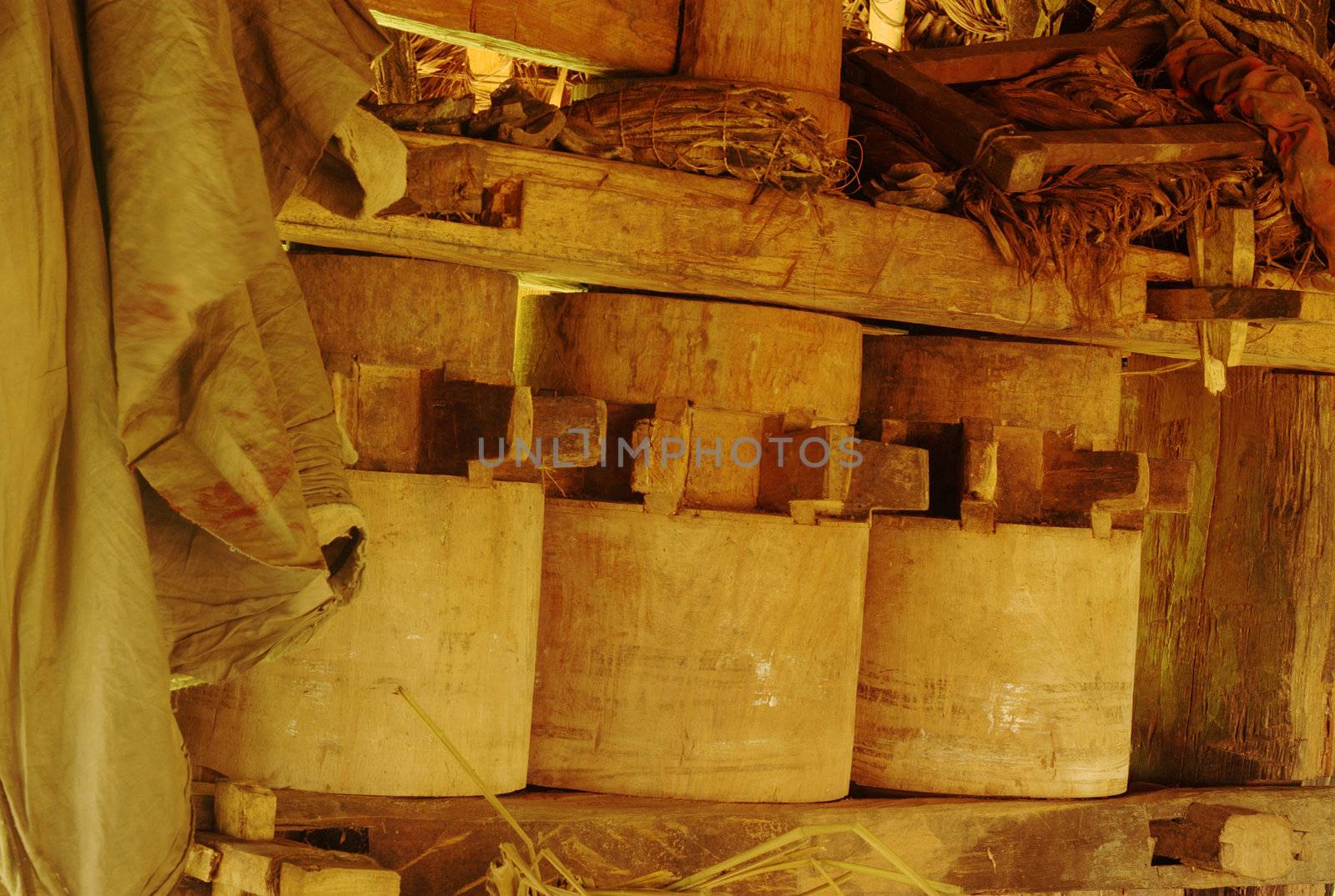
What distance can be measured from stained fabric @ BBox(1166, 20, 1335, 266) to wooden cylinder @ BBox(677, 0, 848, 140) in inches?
48.4

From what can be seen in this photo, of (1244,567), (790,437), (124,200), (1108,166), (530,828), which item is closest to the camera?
(124,200)

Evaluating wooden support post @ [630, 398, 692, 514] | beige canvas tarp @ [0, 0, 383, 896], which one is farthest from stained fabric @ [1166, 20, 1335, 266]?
beige canvas tarp @ [0, 0, 383, 896]

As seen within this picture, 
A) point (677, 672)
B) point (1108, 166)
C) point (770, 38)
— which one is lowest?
point (677, 672)

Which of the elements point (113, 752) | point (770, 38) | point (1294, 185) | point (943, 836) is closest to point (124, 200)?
point (113, 752)

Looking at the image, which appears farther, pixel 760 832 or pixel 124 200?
pixel 760 832

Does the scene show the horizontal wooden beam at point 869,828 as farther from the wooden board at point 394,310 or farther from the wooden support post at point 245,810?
the wooden board at point 394,310

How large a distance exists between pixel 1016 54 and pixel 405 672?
101 inches

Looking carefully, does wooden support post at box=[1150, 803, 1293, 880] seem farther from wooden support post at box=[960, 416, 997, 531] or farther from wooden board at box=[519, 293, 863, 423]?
wooden board at box=[519, 293, 863, 423]

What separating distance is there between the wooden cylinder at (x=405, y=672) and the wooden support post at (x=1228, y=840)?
2.08m

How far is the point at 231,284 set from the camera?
58.3 inches

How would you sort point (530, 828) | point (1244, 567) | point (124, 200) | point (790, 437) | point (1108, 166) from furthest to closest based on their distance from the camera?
point (1244, 567), point (1108, 166), point (790, 437), point (530, 828), point (124, 200)

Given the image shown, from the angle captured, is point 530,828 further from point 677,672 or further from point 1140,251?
point 1140,251

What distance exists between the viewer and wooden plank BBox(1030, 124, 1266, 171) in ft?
10.5

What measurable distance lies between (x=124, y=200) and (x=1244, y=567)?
149 inches
